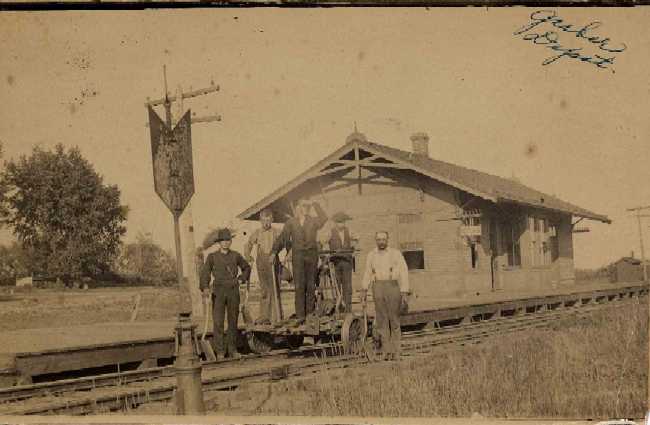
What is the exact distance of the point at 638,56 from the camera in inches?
296

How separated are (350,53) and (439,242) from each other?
3.98 meters

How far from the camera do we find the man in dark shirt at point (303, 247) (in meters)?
9.10

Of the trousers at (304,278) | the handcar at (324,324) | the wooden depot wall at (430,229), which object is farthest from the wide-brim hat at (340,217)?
the trousers at (304,278)

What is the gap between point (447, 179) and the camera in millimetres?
10312

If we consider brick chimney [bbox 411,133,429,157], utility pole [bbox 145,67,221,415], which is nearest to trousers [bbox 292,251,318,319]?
utility pole [bbox 145,67,221,415]

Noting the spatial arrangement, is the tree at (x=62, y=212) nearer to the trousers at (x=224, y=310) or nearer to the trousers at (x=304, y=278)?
the trousers at (x=224, y=310)

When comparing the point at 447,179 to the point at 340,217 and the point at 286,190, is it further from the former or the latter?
the point at 286,190

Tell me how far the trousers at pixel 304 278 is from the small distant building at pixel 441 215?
0.58m

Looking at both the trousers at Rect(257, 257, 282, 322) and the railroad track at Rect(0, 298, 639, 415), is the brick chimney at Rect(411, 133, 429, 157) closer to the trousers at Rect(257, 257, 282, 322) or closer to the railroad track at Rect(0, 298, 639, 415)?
the trousers at Rect(257, 257, 282, 322)

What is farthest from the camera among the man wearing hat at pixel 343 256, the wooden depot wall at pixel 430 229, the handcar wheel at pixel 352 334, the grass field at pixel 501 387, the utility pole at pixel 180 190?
the wooden depot wall at pixel 430 229

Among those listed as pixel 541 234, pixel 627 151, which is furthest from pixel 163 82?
pixel 541 234

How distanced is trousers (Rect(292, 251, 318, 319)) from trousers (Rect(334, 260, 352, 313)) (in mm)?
470

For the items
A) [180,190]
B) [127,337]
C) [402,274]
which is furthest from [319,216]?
[127,337]

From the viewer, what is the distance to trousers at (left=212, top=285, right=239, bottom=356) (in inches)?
345
